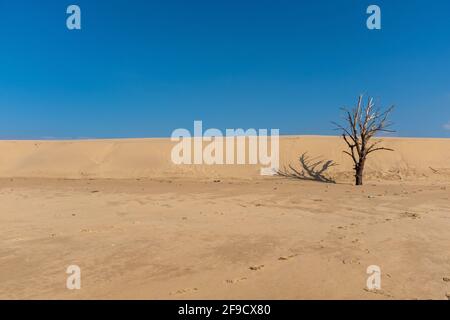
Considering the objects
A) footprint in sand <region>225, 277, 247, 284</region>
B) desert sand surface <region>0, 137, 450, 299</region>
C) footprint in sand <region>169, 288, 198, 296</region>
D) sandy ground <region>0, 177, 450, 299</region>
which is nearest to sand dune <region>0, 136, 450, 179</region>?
desert sand surface <region>0, 137, 450, 299</region>

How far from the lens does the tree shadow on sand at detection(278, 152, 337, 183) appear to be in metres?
18.6

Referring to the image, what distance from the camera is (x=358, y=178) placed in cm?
1617

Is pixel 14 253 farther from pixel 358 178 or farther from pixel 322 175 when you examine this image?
pixel 322 175

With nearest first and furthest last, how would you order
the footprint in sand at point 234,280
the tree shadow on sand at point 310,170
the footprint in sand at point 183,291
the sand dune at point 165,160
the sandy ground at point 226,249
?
1. the footprint in sand at point 183,291
2. the sandy ground at point 226,249
3. the footprint in sand at point 234,280
4. the tree shadow on sand at point 310,170
5. the sand dune at point 165,160

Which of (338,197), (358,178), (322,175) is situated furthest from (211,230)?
(322,175)

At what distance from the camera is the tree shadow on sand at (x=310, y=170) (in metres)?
18.6

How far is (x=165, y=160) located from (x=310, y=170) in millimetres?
7924

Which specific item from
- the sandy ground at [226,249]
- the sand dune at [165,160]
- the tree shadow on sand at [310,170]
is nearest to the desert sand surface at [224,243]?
the sandy ground at [226,249]

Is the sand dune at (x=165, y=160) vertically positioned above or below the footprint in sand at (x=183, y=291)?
above

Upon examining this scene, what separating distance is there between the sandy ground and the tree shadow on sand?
806cm

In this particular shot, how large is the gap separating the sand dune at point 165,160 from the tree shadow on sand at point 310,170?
39cm

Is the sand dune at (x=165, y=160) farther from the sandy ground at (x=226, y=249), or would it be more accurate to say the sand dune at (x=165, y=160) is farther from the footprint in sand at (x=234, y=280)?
the footprint in sand at (x=234, y=280)

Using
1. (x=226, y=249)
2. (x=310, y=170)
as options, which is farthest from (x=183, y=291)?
(x=310, y=170)

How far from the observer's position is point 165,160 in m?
22.5
